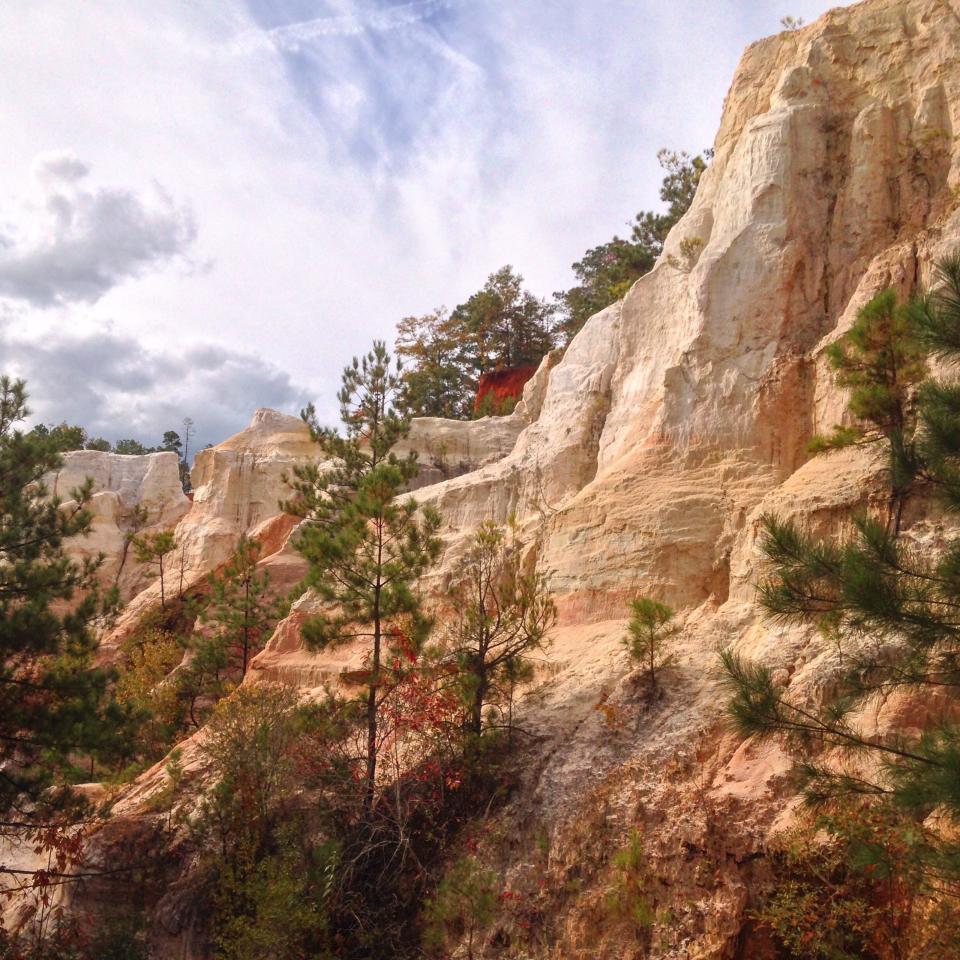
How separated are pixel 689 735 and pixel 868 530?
519 cm

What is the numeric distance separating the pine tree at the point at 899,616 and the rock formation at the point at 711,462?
211cm

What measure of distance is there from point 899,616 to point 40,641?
43.6 feet

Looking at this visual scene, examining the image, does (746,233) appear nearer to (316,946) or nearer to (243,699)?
(243,699)

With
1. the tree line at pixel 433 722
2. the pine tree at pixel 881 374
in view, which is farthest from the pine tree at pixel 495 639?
the pine tree at pixel 881 374

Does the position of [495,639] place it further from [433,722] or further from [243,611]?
[243,611]

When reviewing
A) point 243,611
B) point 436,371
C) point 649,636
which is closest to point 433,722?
point 649,636

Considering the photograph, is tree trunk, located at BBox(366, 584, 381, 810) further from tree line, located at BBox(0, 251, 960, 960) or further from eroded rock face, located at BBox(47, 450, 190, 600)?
eroded rock face, located at BBox(47, 450, 190, 600)

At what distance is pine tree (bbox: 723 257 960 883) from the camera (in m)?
8.38

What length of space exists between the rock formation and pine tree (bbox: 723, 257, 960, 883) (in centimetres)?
211

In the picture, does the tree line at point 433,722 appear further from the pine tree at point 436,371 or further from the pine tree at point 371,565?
the pine tree at point 436,371

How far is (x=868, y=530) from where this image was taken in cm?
892

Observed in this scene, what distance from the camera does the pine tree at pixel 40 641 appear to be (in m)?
15.1

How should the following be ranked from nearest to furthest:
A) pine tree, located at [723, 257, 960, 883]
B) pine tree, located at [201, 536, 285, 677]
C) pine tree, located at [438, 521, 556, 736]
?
pine tree, located at [723, 257, 960, 883]
pine tree, located at [438, 521, 556, 736]
pine tree, located at [201, 536, 285, 677]

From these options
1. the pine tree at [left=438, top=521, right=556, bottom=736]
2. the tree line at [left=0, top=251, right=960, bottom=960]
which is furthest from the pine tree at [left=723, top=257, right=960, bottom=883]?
the pine tree at [left=438, top=521, right=556, bottom=736]
